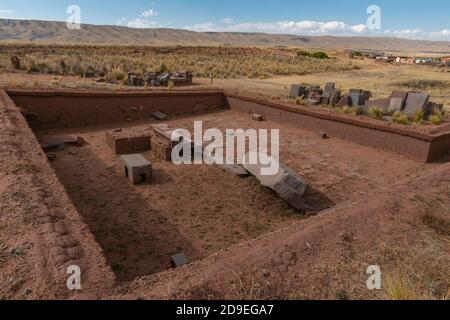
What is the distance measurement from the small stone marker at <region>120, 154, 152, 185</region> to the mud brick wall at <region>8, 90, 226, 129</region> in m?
6.11

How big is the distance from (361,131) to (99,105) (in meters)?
9.93

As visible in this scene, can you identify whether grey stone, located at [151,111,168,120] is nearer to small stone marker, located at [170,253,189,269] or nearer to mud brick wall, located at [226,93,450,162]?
mud brick wall, located at [226,93,450,162]

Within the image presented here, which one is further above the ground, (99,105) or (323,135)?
(99,105)

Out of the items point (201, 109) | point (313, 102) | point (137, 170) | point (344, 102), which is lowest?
point (137, 170)

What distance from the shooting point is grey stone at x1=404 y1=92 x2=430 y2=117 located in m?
12.6

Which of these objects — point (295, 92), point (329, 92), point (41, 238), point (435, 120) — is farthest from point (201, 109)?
point (41, 238)

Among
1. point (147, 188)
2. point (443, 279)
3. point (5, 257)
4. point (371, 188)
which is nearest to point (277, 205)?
point (371, 188)

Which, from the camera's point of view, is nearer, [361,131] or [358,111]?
[361,131]

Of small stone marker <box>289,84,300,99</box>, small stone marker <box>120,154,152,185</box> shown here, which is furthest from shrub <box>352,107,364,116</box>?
small stone marker <box>120,154,152,185</box>

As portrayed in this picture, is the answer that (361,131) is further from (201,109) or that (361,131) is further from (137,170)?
(201,109)

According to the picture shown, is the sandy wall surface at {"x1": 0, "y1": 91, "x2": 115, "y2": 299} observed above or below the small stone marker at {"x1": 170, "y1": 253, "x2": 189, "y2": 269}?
above

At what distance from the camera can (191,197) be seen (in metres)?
7.62
